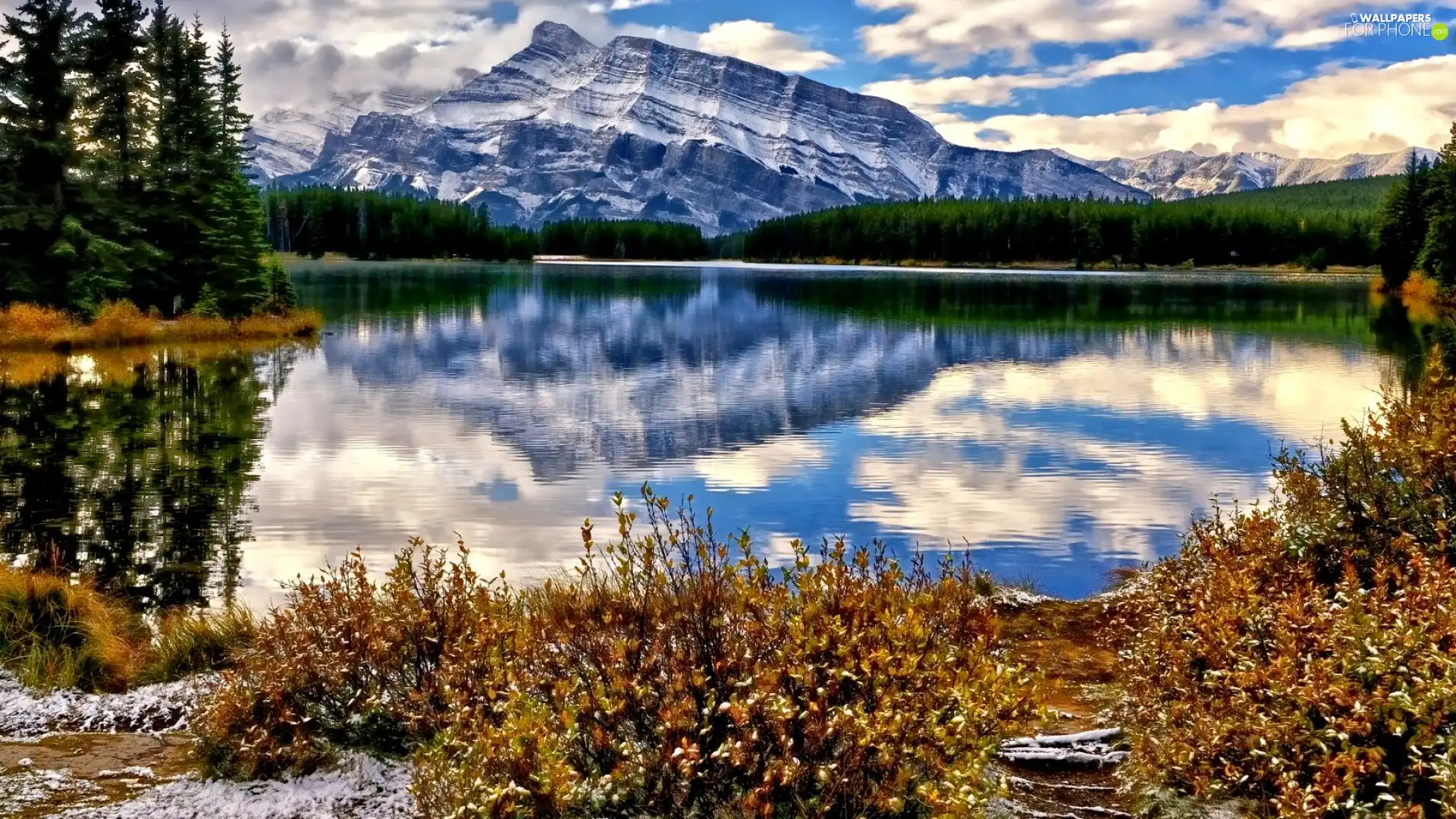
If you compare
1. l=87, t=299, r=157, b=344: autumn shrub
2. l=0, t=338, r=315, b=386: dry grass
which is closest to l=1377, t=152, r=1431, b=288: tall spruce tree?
l=0, t=338, r=315, b=386: dry grass

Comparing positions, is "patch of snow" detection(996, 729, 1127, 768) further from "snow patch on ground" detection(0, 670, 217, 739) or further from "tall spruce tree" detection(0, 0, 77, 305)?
"tall spruce tree" detection(0, 0, 77, 305)

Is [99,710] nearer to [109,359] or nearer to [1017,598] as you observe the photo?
[1017,598]

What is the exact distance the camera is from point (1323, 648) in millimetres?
7359

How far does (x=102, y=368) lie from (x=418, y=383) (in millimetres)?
11259

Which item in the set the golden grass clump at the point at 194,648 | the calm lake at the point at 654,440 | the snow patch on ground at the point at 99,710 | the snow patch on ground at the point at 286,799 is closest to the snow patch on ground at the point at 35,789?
the snow patch on ground at the point at 286,799

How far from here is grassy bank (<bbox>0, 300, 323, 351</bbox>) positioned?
43.9m

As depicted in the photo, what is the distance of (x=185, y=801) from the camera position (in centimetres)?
782

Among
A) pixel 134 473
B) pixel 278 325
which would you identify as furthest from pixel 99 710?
pixel 278 325

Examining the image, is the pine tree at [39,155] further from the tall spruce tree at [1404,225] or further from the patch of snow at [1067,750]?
the tall spruce tree at [1404,225]

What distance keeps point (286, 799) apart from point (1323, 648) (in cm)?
726

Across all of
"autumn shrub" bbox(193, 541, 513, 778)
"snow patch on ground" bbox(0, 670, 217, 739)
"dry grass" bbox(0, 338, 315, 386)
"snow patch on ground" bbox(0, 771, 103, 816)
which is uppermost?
"dry grass" bbox(0, 338, 315, 386)

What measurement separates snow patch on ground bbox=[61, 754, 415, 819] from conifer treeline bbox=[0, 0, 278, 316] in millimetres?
45082

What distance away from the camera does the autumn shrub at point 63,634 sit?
10.7 meters

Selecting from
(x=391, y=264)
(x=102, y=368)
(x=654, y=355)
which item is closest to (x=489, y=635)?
(x=102, y=368)
